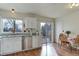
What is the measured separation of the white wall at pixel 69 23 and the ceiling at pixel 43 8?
0.30ft

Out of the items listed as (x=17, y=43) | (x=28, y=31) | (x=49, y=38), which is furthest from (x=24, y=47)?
(x=49, y=38)

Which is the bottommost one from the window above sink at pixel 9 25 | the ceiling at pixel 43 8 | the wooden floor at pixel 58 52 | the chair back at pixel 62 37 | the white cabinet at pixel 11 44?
the wooden floor at pixel 58 52

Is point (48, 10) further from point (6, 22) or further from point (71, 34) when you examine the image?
point (6, 22)

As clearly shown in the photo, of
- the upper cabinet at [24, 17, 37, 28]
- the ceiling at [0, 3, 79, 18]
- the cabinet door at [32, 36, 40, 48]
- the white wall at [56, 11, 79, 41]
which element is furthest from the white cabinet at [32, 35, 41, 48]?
the ceiling at [0, 3, 79, 18]

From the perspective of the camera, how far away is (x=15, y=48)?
2.01 m

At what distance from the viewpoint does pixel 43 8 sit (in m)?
1.87

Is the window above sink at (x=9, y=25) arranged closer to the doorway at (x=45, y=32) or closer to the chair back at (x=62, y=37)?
the doorway at (x=45, y=32)

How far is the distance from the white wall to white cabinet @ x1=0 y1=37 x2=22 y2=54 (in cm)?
80

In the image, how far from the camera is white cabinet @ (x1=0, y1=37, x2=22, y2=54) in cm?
193

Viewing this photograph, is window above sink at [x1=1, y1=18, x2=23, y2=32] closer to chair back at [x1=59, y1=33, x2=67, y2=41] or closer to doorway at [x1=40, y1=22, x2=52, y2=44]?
doorway at [x1=40, y1=22, x2=52, y2=44]

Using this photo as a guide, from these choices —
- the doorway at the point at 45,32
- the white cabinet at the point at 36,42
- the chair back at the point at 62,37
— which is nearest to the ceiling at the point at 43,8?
the doorway at the point at 45,32

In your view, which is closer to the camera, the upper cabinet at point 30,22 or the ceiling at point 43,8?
the ceiling at point 43,8

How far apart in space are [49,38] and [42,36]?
15 centimetres

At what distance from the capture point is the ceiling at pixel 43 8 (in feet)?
5.75
